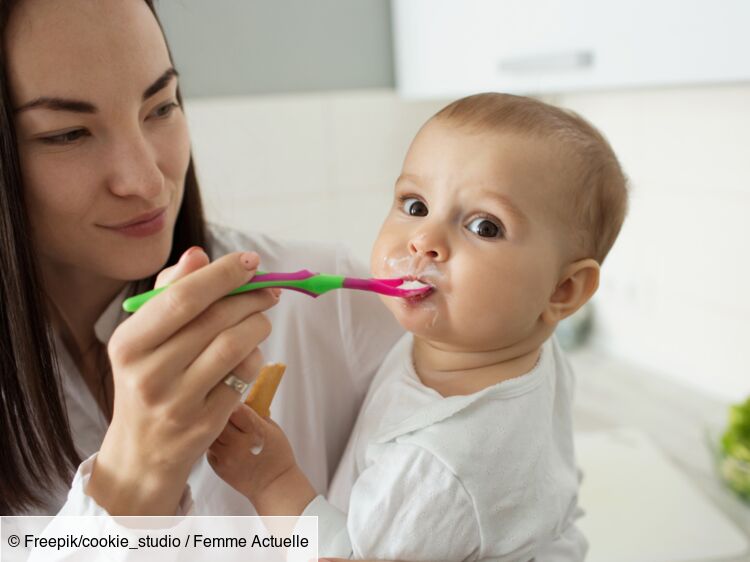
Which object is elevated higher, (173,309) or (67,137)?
(67,137)

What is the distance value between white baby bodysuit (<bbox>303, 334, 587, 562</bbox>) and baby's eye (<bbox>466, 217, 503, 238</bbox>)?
15 cm

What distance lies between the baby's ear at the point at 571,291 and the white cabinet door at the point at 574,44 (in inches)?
17.6

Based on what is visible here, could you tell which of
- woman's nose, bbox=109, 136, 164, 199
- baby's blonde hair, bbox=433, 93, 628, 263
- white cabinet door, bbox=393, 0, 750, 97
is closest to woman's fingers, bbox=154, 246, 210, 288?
woman's nose, bbox=109, 136, 164, 199

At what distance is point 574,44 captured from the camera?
1.37 metres

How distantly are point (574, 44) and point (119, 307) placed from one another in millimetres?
886

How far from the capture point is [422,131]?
0.84 meters

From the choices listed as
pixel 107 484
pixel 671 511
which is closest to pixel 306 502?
pixel 107 484

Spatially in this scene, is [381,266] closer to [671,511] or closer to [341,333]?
[341,333]

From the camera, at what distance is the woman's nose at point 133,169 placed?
0.85 metres

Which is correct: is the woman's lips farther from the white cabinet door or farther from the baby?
the white cabinet door

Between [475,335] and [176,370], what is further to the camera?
[475,335]

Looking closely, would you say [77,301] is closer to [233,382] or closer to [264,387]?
[264,387]

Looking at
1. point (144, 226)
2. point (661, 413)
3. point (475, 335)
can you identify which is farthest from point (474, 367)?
point (661, 413)

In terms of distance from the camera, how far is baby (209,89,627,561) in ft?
2.48
